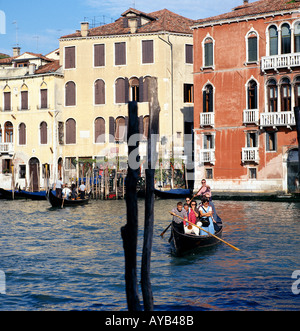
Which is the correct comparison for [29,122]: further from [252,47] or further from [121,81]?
[252,47]

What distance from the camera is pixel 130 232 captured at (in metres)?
6.93

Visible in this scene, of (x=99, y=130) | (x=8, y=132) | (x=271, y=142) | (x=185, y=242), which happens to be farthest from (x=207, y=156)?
(x=185, y=242)

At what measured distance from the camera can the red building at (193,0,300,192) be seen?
25.5 meters

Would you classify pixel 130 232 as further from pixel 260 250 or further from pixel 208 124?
pixel 208 124

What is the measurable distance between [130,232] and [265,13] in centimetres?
2055

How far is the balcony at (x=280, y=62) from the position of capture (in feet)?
82.4

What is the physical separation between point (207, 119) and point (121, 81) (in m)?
6.27

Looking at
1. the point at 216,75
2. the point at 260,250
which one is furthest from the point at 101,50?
the point at 260,250

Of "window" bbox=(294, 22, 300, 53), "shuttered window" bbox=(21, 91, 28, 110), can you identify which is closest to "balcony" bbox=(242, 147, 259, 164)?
"window" bbox=(294, 22, 300, 53)

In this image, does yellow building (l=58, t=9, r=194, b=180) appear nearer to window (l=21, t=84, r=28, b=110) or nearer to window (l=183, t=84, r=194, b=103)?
window (l=183, t=84, r=194, b=103)

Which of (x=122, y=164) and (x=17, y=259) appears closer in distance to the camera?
(x=17, y=259)

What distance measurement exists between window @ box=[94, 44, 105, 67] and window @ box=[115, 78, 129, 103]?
1304 millimetres

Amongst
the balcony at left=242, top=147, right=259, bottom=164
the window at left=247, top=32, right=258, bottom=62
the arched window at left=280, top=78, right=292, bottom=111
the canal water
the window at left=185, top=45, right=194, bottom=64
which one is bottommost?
the canal water
